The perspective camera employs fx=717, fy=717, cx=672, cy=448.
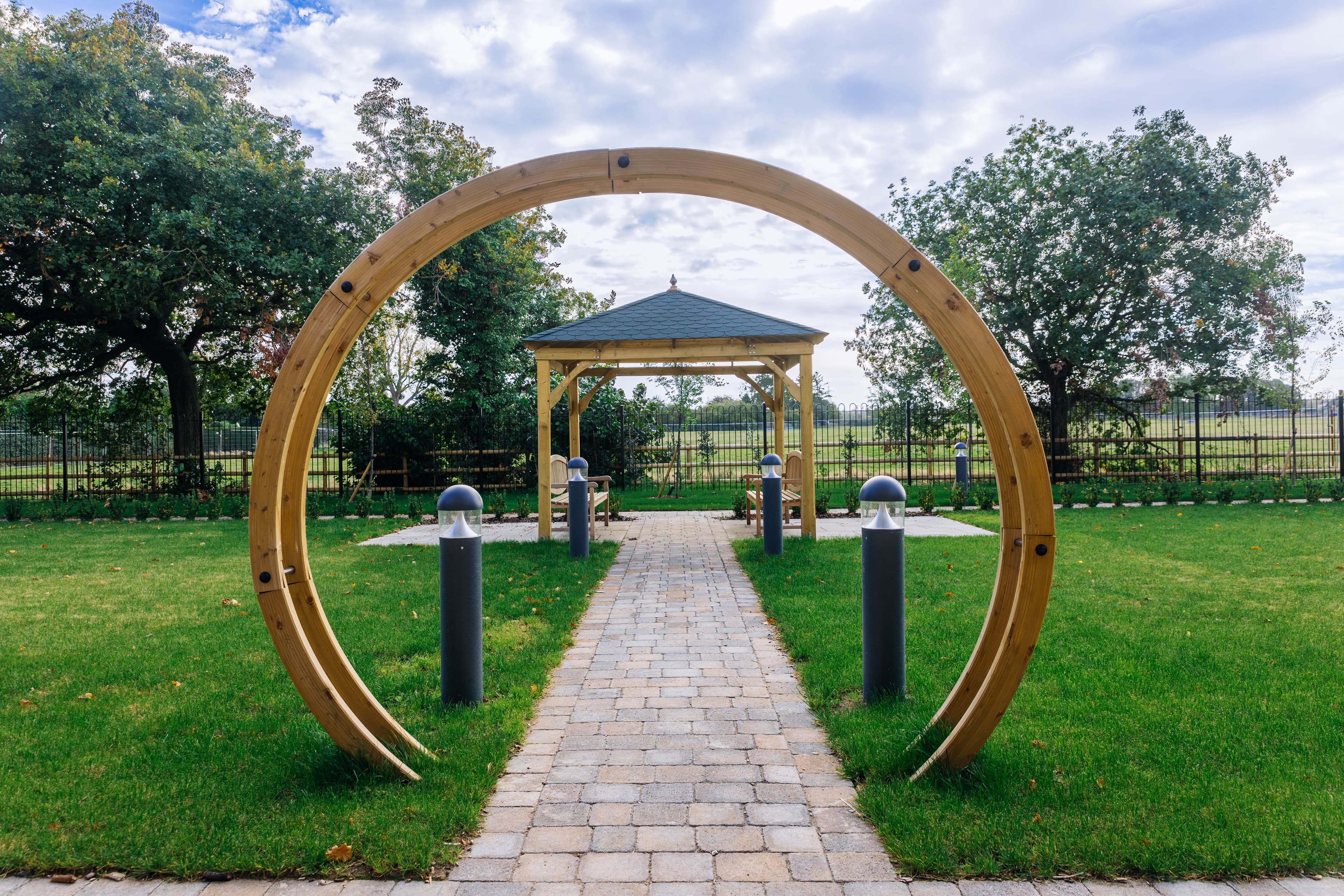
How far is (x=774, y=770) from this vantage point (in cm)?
331

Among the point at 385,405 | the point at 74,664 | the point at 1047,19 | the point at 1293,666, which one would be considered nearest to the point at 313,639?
the point at 74,664

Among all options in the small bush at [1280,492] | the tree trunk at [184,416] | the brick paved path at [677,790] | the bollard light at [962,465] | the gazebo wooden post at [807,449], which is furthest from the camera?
the tree trunk at [184,416]

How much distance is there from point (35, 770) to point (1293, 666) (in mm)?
7017

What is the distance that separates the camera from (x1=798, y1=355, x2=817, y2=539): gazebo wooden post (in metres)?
9.89

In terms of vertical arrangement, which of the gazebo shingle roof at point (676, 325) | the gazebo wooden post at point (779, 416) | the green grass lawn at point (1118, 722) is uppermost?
the gazebo shingle roof at point (676, 325)

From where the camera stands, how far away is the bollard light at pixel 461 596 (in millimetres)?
3908

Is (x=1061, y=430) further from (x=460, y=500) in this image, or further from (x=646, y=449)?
(x=460, y=500)

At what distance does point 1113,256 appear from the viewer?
1828cm

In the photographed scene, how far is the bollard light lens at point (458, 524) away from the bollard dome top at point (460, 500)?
0.07 ft

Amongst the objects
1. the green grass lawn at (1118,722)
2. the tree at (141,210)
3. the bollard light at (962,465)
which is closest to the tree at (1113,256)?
the bollard light at (962,465)

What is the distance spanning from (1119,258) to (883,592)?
724 inches

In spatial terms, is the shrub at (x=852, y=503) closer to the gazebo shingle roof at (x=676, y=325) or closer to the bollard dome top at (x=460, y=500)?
the gazebo shingle roof at (x=676, y=325)

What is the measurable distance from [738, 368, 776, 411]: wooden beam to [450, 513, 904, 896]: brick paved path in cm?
775

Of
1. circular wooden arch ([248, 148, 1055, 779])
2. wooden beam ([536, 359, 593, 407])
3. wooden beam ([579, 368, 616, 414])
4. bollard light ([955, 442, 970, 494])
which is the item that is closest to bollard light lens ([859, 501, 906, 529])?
circular wooden arch ([248, 148, 1055, 779])
